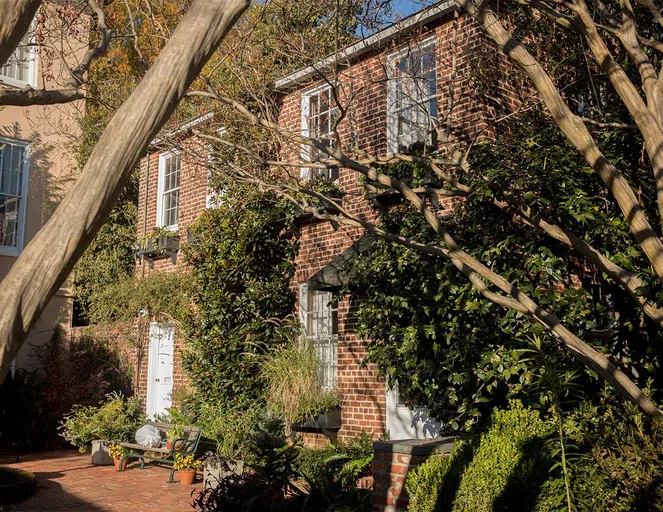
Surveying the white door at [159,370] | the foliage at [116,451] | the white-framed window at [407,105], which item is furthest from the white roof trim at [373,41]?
the foliage at [116,451]

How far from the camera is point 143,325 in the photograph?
16172 mm

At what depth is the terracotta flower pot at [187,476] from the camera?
11.4m

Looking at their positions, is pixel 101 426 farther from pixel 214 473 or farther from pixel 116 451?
pixel 214 473

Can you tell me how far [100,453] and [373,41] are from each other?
8551 mm

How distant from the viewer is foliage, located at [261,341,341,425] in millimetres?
10922

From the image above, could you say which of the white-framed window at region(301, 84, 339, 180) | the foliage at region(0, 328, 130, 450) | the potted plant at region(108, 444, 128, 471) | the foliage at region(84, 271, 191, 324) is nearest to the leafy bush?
the white-framed window at region(301, 84, 339, 180)

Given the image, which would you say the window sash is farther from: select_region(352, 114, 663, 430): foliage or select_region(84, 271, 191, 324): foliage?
select_region(352, 114, 663, 430): foliage

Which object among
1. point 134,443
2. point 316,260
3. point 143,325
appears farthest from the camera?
point 143,325

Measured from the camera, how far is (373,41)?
1093cm

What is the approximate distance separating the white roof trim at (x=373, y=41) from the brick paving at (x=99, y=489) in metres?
6.04

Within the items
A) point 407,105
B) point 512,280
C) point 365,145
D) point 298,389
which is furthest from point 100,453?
point 512,280

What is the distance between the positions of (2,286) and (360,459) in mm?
8374

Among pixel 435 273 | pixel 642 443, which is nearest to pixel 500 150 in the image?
pixel 435 273

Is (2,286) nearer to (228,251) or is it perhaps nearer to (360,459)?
(360,459)
